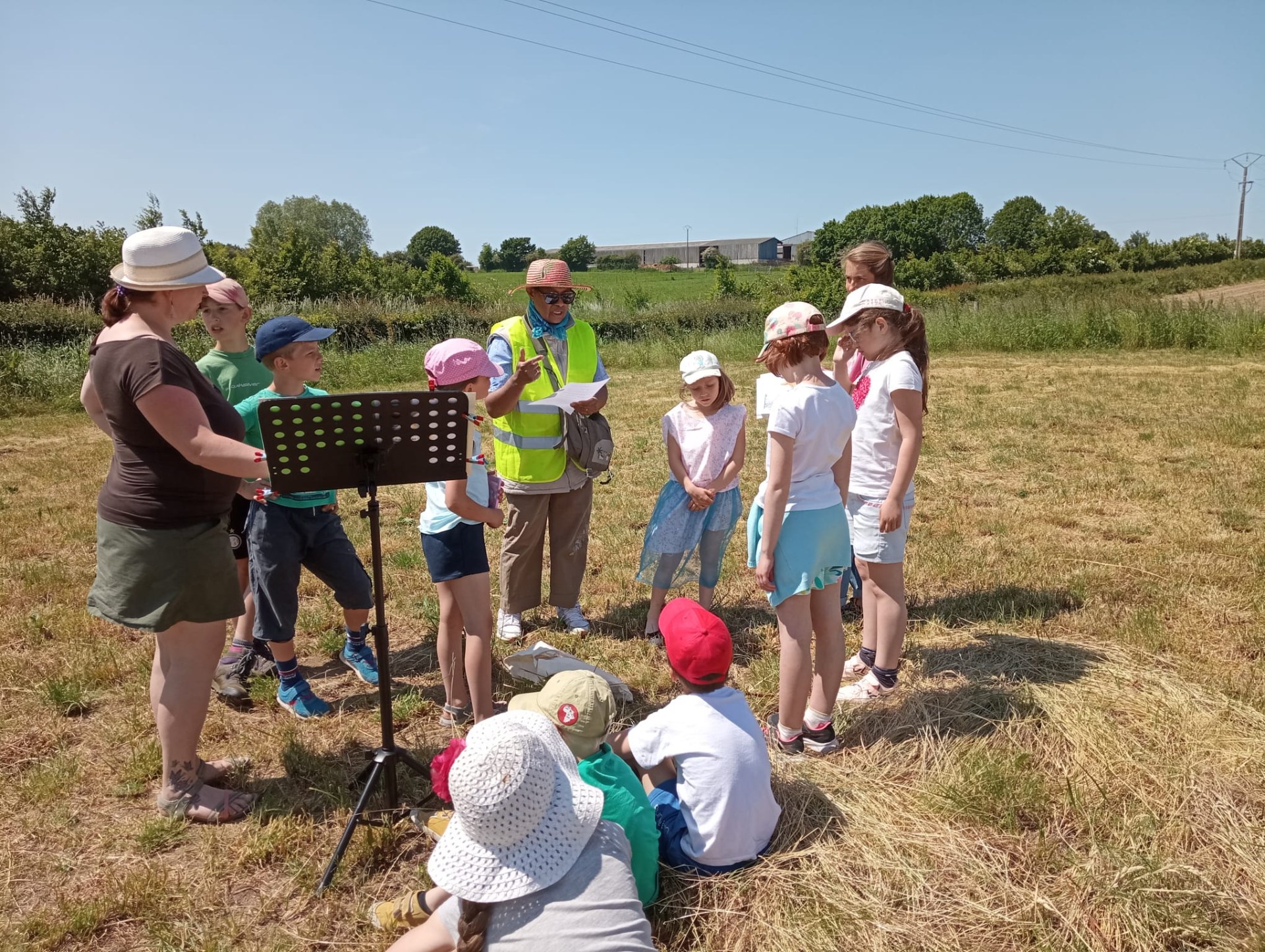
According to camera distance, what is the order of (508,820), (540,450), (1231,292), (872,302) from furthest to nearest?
(1231,292)
(540,450)
(872,302)
(508,820)

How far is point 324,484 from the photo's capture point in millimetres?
2875

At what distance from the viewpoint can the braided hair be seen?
2154 mm

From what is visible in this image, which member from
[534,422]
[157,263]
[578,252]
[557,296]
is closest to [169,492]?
[157,263]

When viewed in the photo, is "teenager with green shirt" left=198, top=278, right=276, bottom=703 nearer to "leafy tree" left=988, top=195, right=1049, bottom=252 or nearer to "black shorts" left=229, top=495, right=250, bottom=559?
"black shorts" left=229, top=495, right=250, bottom=559

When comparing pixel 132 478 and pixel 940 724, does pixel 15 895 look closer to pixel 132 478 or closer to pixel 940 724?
pixel 132 478

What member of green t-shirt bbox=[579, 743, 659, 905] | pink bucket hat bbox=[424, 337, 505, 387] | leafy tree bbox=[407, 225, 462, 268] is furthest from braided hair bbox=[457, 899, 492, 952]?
leafy tree bbox=[407, 225, 462, 268]

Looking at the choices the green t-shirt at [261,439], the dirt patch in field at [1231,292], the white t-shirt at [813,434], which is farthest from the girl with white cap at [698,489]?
the dirt patch in field at [1231,292]

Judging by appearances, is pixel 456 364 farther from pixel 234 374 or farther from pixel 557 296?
pixel 234 374

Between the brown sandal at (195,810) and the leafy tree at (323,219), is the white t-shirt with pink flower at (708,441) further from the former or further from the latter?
the leafy tree at (323,219)

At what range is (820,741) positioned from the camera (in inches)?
147

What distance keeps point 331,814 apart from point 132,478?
1550 mm

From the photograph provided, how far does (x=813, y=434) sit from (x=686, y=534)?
1.73 metres

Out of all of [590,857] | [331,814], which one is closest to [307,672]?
[331,814]

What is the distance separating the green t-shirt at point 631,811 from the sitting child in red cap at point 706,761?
0.52 feet
